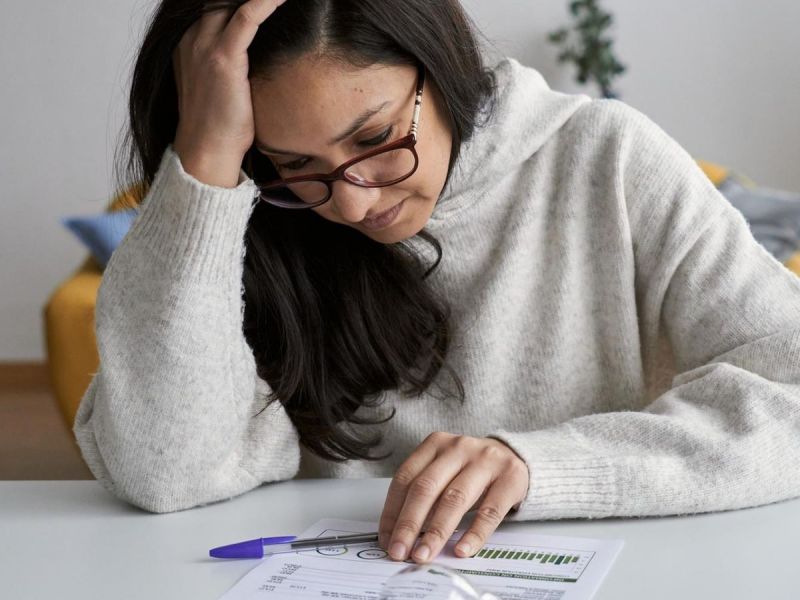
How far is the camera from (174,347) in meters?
1.07

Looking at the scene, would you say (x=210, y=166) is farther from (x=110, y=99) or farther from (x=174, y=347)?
(x=110, y=99)

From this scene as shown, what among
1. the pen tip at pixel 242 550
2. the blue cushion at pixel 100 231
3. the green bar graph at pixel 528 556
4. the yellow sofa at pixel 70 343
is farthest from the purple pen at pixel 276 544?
the blue cushion at pixel 100 231

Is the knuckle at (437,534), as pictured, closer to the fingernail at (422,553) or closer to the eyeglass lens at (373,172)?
the fingernail at (422,553)

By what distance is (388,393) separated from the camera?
1.30 metres

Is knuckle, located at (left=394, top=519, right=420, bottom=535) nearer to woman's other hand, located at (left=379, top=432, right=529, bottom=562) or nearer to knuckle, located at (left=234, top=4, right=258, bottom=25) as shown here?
woman's other hand, located at (left=379, top=432, right=529, bottom=562)

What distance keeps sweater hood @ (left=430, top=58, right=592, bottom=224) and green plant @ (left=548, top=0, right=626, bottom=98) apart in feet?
9.06

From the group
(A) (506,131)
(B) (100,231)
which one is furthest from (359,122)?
(B) (100,231)

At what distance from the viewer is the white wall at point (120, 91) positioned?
409 centimetres

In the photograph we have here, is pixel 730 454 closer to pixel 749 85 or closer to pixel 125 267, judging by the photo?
pixel 125 267

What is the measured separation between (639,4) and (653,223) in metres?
3.20

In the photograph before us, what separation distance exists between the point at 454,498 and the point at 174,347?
363 millimetres

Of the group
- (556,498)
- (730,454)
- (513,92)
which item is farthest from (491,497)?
(513,92)

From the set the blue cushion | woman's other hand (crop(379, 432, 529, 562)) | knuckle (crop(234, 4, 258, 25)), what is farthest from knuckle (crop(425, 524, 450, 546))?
the blue cushion

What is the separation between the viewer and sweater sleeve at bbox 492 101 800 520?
0.93 metres
